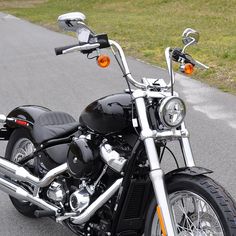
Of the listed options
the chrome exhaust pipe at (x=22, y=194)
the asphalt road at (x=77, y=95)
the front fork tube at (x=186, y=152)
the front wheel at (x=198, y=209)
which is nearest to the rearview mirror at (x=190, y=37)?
the front fork tube at (x=186, y=152)

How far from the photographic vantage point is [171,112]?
10.5 feet

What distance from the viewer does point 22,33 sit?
18.6m

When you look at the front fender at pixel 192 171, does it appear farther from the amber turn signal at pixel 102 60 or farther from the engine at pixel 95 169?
the amber turn signal at pixel 102 60

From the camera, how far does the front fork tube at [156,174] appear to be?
3.10 m

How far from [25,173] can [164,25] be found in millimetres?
15608

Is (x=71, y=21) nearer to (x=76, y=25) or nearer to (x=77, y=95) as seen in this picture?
(x=76, y=25)

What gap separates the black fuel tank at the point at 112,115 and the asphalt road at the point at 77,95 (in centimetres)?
121

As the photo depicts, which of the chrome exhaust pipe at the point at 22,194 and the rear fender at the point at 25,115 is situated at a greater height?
the rear fender at the point at 25,115

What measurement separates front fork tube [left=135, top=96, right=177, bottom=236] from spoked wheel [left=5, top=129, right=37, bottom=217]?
1.52 m

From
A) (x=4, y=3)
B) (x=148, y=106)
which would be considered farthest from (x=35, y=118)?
(x=4, y=3)

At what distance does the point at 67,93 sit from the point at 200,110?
2371mm

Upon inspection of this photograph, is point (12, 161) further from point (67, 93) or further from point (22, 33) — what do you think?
point (22, 33)

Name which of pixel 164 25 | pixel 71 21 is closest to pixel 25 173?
pixel 71 21

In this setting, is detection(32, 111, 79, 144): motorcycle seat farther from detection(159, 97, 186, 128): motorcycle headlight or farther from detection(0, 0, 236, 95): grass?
detection(0, 0, 236, 95): grass
